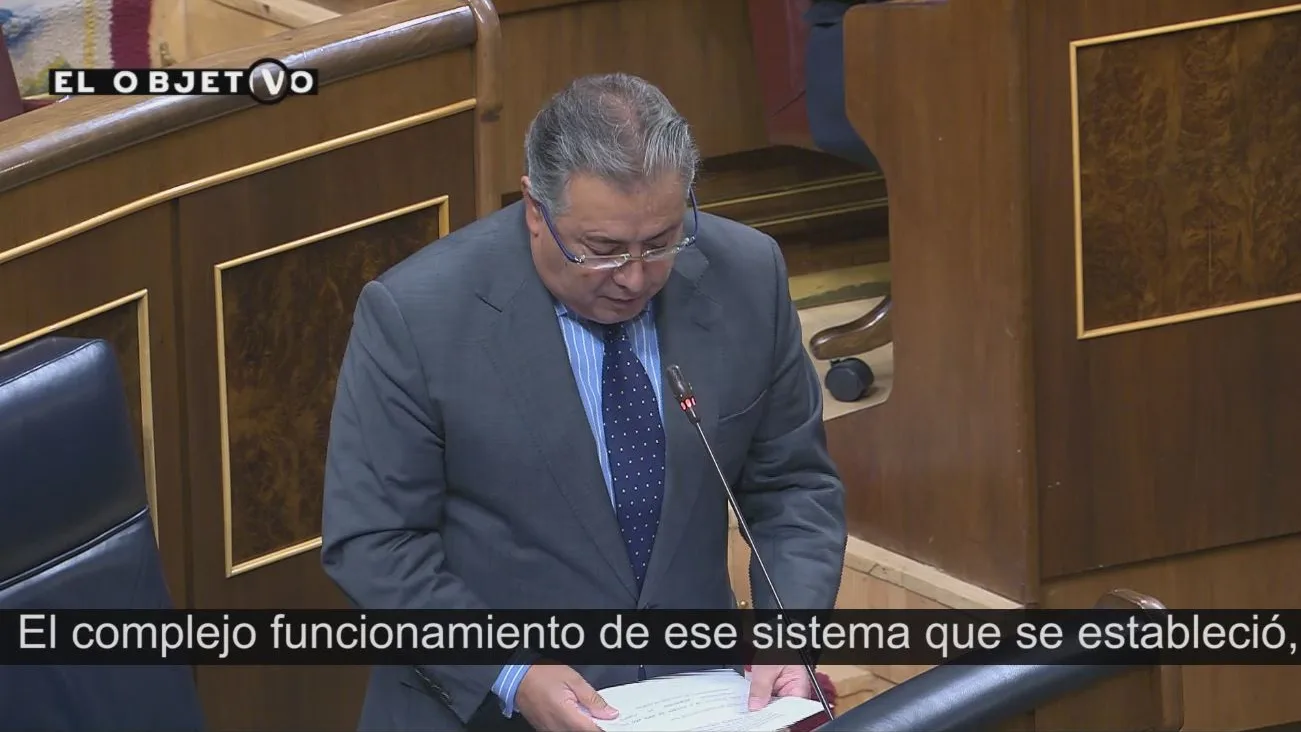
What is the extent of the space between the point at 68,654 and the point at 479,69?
102cm

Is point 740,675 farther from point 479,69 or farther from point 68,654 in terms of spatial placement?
point 479,69

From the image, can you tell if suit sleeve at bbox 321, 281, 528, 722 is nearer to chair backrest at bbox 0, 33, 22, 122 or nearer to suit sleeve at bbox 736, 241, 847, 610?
suit sleeve at bbox 736, 241, 847, 610

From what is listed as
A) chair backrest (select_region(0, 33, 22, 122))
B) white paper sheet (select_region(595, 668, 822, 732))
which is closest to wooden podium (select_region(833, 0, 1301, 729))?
white paper sheet (select_region(595, 668, 822, 732))

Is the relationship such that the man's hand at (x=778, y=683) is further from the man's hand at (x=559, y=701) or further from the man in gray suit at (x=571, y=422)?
the man's hand at (x=559, y=701)

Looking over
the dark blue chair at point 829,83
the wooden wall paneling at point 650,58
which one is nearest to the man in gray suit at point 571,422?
the dark blue chair at point 829,83

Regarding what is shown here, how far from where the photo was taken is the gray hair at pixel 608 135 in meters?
1.54

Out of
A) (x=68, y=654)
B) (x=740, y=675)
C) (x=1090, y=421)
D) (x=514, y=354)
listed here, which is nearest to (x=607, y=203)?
(x=514, y=354)

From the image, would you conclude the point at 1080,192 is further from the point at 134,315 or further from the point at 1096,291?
the point at 134,315

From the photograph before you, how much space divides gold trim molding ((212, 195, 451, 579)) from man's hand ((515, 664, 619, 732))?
72 cm

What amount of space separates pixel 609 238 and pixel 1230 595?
5.03 ft

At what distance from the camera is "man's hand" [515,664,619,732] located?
5.11 feet

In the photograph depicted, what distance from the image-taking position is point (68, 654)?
1.54m

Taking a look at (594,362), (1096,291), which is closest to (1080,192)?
(1096,291)

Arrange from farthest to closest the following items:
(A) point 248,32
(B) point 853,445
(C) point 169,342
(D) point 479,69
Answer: (A) point 248,32 → (B) point 853,445 → (D) point 479,69 → (C) point 169,342
